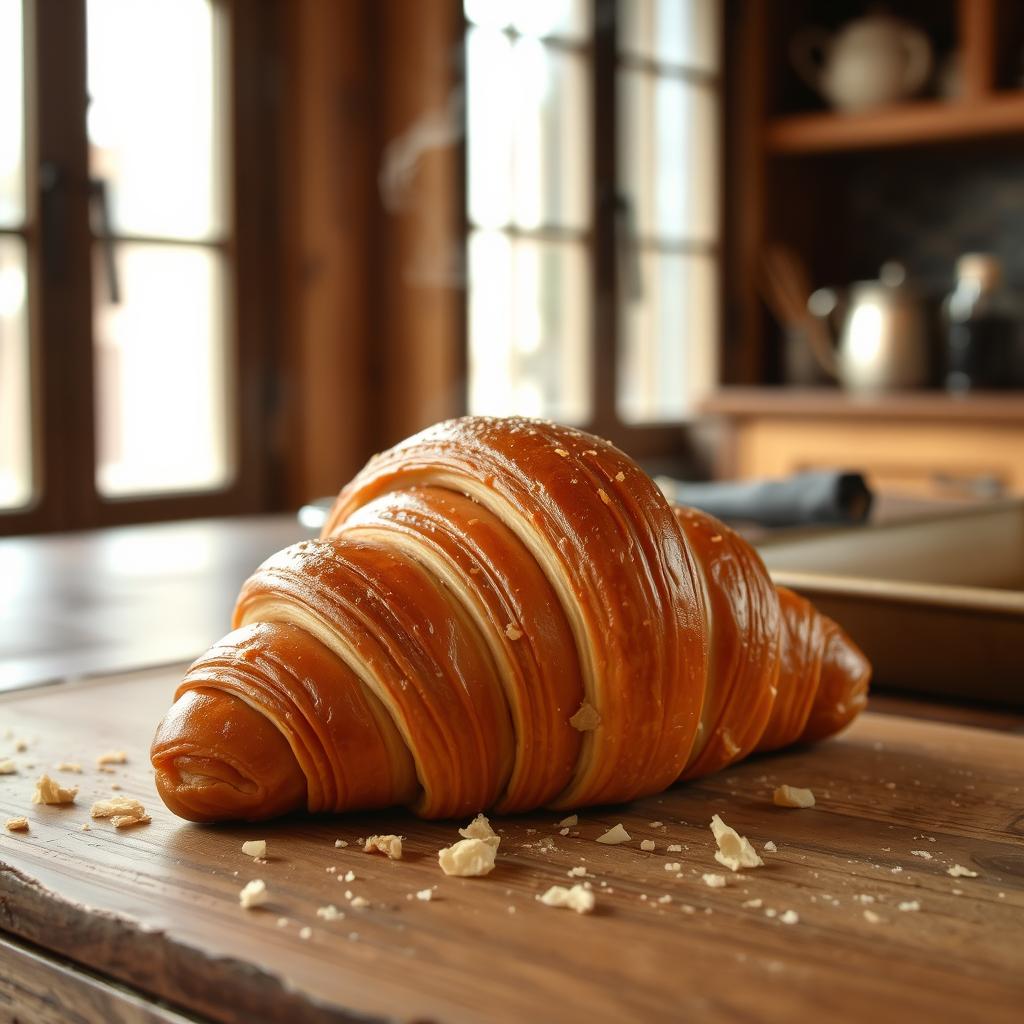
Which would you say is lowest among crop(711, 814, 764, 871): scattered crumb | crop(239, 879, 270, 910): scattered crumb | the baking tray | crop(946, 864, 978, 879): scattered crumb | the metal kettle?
crop(946, 864, 978, 879): scattered crumb

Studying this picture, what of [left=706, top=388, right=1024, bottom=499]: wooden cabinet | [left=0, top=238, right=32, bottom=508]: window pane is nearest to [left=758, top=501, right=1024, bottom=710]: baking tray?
[left=0, top=238, right=32, bottom=508]: window pane

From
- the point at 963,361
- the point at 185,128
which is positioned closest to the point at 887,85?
the point at 963,361

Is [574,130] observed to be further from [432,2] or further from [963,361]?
[963,361]

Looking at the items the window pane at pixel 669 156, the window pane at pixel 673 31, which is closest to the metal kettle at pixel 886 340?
the window pane at pixel 669 156

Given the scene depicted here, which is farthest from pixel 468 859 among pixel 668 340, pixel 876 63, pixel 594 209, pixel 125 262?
pixel 876 63

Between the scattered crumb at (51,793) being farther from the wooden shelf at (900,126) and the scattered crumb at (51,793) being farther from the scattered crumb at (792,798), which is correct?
the wooden shelf at (900,126)

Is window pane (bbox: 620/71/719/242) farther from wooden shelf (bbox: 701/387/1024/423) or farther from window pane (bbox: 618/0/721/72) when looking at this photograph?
wooden shelf (bbox: 701/387/1024/423)

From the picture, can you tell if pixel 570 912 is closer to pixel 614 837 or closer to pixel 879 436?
pixel 614 837
